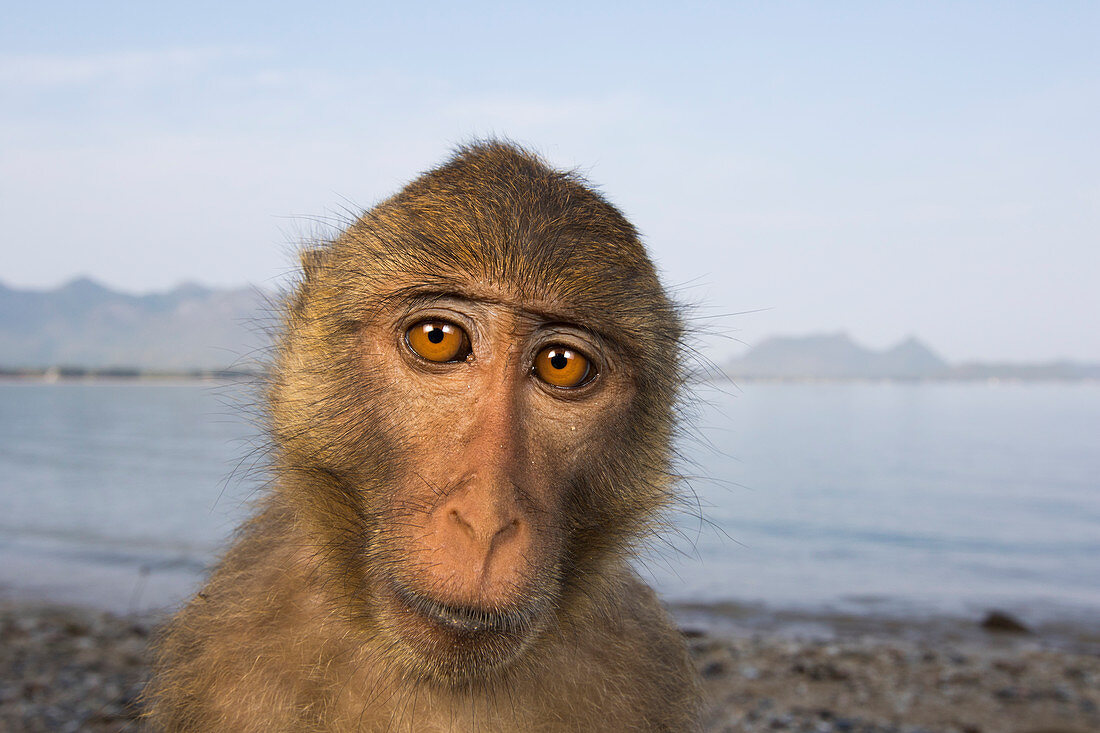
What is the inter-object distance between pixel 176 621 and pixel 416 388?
142cm

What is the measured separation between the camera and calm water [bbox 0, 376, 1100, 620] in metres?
11.5

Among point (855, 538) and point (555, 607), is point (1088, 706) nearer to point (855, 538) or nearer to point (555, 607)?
point (555, 607)

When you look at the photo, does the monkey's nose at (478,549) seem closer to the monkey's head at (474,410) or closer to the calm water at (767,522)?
the monkey's head at (474,410)

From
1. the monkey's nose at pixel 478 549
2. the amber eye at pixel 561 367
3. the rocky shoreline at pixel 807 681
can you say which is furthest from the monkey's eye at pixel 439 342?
the rocky shoreline at pixel 807 681

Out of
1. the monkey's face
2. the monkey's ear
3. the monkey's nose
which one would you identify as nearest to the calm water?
the monkey's ear

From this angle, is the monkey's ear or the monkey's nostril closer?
the monkey's nostril

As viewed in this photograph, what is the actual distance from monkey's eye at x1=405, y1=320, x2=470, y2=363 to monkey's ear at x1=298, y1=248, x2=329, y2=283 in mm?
559

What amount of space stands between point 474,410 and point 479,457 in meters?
0.15

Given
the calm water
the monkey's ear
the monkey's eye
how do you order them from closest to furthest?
1. the monkey's eye
2. the monkey's ear
3. the calm water

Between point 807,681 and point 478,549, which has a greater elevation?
point 478,549

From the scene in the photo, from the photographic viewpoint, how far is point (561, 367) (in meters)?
2.10

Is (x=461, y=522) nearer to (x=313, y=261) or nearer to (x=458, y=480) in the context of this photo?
(x=458, y=480)

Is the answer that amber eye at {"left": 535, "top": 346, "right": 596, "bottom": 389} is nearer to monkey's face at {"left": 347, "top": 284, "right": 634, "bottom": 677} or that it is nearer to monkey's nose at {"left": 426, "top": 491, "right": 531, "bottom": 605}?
monkey's face at {"left": 347, "top": 284, "right": 634, "bottom": 677}

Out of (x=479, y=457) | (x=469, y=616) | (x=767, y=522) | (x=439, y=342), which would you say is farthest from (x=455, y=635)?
(x=767, y=522)
